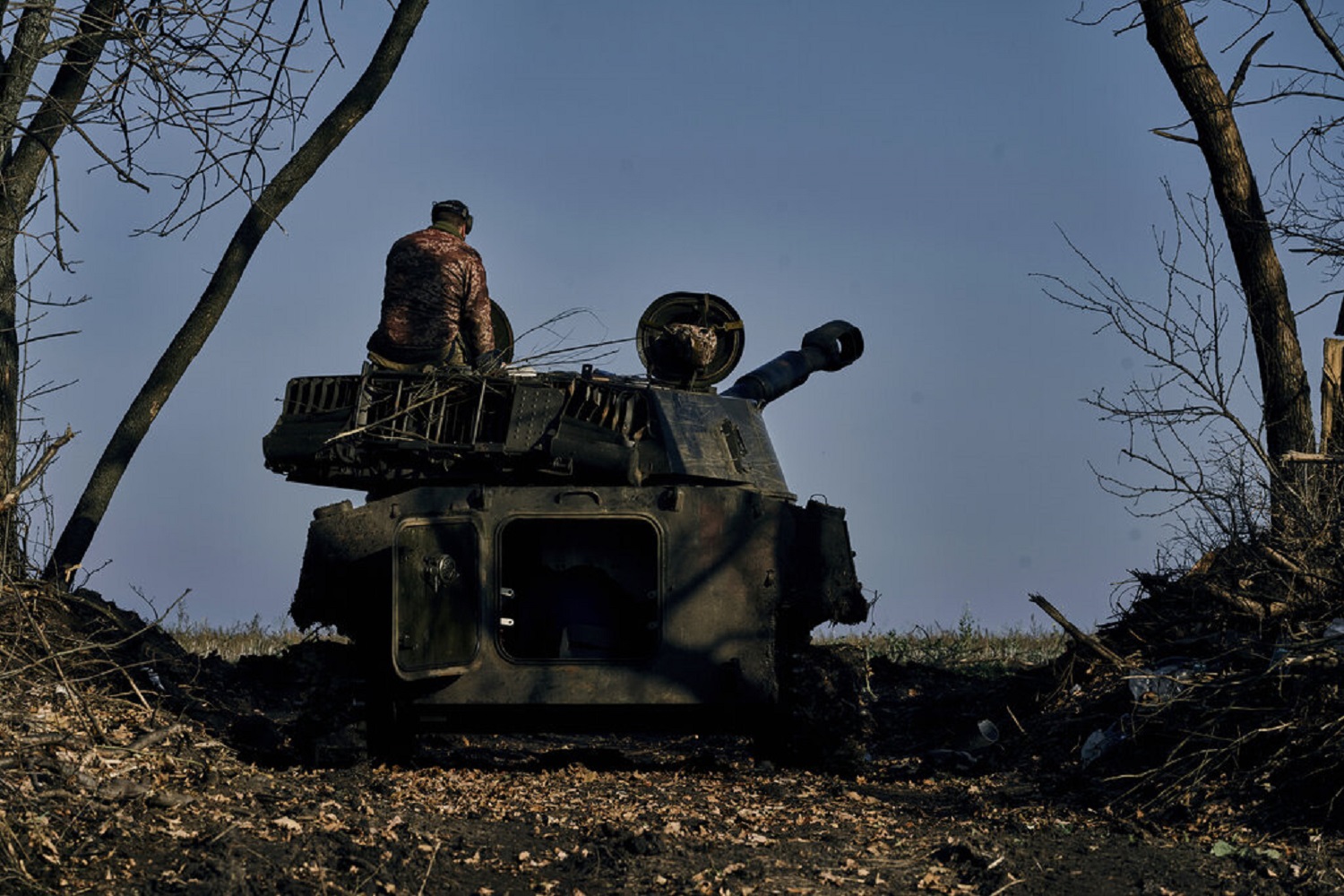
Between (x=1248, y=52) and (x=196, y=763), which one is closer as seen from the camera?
(x=196, y=763)

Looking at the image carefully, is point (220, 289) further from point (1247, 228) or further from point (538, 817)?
point (1247, 228)

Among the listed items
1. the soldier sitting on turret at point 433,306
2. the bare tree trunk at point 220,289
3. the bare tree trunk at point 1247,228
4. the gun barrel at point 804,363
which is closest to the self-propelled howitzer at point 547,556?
the soldier sitting on turret at point 433,306

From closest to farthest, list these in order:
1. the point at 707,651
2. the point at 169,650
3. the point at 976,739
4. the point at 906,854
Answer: the point at 906,854, the point at 707,651, the point at 976,739, the point at 169,650

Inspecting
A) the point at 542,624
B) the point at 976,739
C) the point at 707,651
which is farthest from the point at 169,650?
the point at 976,739

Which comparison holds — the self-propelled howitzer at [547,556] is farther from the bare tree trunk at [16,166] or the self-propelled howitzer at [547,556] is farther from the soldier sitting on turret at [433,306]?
the bare tree trunk at [16,166]

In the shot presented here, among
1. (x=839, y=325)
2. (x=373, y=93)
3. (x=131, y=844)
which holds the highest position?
(x=373, y=93)

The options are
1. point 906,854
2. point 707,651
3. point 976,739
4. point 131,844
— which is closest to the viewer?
point 131,844

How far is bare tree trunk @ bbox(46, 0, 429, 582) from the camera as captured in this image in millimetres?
13534

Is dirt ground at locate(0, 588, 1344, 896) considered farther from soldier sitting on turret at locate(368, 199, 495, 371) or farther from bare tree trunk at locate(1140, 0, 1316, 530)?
bare tree trunk at locate(1140, 0, 1316, 530)

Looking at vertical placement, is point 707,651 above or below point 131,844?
above

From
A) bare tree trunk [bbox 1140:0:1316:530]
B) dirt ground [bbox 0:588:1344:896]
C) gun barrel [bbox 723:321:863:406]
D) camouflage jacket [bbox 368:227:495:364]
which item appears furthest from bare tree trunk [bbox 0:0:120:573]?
bare tree trunk [bbox 1140:0:1316:530]

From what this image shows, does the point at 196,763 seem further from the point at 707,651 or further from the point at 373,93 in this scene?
the point at 373,93

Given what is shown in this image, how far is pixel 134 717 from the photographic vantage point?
378 inches

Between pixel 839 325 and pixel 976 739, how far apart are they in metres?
4.17
